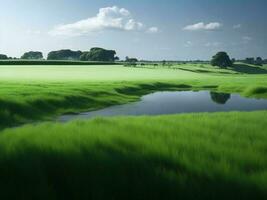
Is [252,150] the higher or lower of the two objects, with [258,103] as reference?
higher

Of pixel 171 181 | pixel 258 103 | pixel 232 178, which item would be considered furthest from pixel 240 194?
pixel 258 103

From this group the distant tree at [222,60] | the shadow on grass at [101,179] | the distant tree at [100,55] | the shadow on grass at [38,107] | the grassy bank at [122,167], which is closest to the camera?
the shadow on grass at [101,179]

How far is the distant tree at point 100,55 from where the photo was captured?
571 ft

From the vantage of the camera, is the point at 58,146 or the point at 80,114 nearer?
the point at 58,146

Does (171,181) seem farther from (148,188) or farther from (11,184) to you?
(11,184)

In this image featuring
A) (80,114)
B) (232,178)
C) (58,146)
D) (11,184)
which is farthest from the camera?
(80,114)

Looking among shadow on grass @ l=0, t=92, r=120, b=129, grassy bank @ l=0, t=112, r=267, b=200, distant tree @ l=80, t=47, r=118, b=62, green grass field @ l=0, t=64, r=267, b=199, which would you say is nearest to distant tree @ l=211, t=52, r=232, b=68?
distant tree @ l=80, t=47, r=118, b=62

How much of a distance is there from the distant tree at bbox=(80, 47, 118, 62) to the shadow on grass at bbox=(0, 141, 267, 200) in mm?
165947

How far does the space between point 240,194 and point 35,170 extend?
164 inches

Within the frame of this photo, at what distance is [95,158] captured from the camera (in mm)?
9258

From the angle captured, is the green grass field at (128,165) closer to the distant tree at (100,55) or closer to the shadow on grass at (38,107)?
the shadow on grass at (38,107)

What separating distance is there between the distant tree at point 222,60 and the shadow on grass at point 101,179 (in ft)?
503

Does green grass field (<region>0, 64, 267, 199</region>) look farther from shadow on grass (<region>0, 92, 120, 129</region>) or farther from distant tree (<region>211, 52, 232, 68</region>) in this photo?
distant tree (<region>211, 52, 232, 68</region>)

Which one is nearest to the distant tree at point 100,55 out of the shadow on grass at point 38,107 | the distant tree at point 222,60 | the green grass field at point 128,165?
the distant tree at point 222,60
